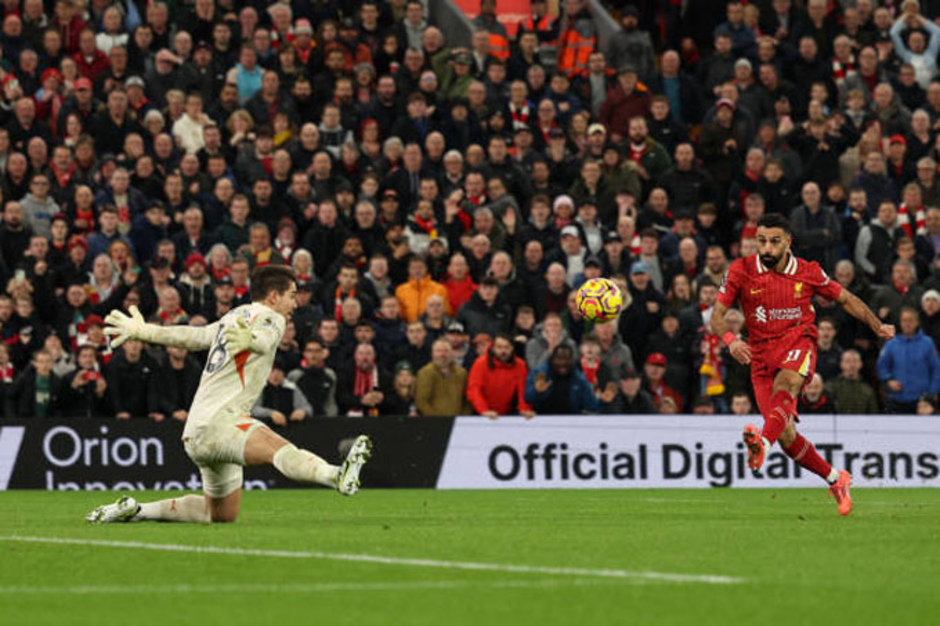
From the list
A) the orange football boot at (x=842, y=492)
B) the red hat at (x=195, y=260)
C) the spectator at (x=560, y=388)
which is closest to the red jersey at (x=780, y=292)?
the orange football boot at (x=842, y=492)

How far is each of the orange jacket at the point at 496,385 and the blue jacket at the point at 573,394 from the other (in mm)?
133

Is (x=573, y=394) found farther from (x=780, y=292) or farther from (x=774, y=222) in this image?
(x=774, y=222)

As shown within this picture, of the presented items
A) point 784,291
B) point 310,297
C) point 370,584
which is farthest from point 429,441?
point 370,584

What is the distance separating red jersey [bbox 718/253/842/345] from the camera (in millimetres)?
15711

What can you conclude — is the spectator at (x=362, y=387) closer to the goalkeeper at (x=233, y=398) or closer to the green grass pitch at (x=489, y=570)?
the green grass pitch at (x=489, y=570)

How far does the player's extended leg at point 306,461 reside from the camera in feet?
40.3

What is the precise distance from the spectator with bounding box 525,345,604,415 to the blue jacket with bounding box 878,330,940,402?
3.43m

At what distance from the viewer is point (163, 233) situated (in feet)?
78.2

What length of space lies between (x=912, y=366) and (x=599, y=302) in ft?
19.1

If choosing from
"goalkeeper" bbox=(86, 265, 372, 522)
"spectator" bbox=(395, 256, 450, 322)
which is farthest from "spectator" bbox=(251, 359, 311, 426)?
"goalkeeper" bbox=(86, 265, 372, 522)

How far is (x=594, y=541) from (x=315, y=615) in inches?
154

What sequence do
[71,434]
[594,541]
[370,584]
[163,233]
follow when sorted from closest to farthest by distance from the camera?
[370,584]
[594,541]
[71,434]
[163,233]

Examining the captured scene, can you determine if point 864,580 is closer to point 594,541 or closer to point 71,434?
point 594,541

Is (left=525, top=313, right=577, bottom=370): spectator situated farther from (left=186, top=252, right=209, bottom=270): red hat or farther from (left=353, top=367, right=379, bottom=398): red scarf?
(left=186, top=252, right=209, bottom=270): red hat
